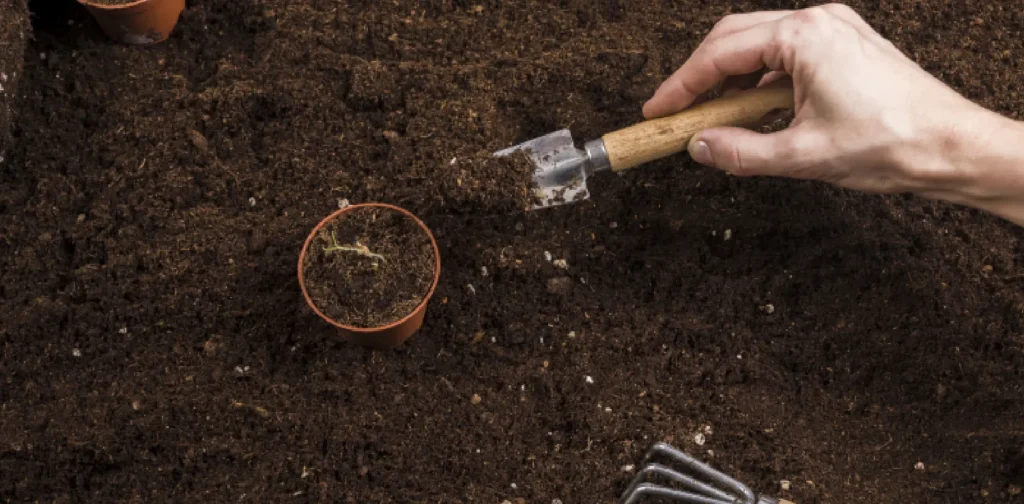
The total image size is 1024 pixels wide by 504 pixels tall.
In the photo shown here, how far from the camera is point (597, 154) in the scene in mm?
1641

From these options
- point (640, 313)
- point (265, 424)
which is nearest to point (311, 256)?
point (265, 424)

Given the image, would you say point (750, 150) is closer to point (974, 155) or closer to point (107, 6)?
point (974, 155)

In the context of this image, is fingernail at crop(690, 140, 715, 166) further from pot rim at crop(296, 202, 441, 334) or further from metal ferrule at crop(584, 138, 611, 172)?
pot rim at crop(296, 202, 441, 334)

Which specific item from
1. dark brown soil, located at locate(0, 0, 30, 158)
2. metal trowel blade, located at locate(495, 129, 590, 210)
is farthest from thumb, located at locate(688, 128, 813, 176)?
dark brown soil, located at locate(0, 0, 30, 158)

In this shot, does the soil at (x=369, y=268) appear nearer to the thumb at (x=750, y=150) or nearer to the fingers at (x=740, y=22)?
the thumb at (x=750, y=150)

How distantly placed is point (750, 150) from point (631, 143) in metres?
0.23

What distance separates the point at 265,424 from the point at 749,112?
1.02 meters

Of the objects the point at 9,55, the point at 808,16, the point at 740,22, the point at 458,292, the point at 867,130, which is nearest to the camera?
the point at 867,130

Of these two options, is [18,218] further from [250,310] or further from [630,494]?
[630,494]

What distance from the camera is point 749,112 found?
159 centimetres

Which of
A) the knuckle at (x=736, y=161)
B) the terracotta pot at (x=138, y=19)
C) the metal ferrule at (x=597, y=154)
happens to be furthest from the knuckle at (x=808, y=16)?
the terracotta pot at (x=138, y=19)

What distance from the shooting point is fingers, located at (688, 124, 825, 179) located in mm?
1447

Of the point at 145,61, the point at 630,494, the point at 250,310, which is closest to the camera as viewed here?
the point at 630,494

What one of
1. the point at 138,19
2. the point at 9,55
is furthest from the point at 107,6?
the point at 9,55
